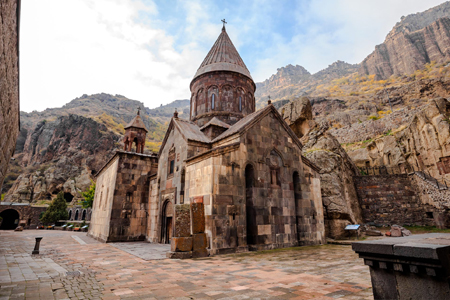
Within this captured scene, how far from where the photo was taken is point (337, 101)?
47.4 metres

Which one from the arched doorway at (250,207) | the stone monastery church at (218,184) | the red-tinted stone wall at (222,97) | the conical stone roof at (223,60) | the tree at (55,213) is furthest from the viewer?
the tree at (55,213)

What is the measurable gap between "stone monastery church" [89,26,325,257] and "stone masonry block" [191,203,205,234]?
0.03m

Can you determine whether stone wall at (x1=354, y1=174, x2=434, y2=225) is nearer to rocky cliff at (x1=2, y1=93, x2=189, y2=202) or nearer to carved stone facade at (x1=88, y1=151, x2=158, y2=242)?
carved stone facade at (x1=88, y1=151, x2=158, y2=242)

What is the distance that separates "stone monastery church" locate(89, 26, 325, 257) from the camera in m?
8.18

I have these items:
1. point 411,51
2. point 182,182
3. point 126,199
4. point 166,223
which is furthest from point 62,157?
point 411,51

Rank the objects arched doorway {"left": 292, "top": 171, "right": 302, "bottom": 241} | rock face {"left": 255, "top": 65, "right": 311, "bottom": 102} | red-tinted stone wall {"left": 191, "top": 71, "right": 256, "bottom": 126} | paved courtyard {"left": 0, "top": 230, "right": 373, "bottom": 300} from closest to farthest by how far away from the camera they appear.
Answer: paved courtyard {"left": 0, "top": 230, "right": 373, "bottom": 300} → arched doorway {"left": 292, "top": 171, "right": 302, "bottom": 241} → red-tinted stone wall {"left": 191, "top": 71, "right": 256, "bottom": 126} → rock face {"left": 255, "top": 65, "right": 311, "bottom": 102}

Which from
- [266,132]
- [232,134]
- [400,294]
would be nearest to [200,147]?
[232,134]

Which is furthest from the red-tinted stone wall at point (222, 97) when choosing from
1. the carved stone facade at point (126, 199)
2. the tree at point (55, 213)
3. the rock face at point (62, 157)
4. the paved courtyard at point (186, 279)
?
the rock face at point (62, 157)

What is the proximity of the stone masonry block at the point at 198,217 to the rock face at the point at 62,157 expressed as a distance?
38465 mm

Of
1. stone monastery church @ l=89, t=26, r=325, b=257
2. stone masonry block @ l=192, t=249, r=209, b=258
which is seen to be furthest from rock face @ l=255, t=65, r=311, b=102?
stone masonry block @ l=192, t=249, r=209, b=258

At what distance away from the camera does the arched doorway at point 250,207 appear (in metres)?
8.95

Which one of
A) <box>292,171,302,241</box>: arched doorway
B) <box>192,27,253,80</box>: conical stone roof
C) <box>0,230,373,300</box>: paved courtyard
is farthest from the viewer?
<box>192,27,253,80</box>: conical stone roof

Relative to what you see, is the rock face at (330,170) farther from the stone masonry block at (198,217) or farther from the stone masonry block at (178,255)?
the stone masonry block at (178,255)

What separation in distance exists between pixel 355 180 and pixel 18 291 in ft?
63.0
